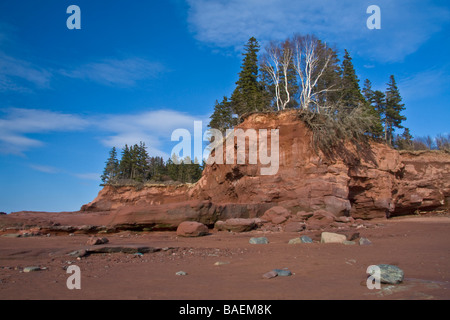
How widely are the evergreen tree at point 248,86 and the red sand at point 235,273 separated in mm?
22816

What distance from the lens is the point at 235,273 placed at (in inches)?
187

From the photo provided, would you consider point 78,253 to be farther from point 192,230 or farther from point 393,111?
point 393,111

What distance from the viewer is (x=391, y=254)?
19.3 feet

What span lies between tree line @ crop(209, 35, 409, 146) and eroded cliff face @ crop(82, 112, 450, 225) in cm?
142

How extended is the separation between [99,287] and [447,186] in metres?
23.5

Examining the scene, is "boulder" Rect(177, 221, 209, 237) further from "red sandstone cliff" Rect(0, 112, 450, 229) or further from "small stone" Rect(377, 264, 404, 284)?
"small stone" Rect(377, 264, 404, 284)

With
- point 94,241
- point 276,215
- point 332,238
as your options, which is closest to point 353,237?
point 332,238

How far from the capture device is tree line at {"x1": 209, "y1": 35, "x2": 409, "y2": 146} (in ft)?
55.0

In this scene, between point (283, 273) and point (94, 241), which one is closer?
point (283, 273)

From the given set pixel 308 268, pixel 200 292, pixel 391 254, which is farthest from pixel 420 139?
pixel 200 292

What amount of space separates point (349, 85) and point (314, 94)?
11202 mm

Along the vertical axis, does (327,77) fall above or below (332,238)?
above

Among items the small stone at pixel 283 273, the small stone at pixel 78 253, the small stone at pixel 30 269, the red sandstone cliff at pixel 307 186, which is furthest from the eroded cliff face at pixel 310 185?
the small stone at pixel 283 273

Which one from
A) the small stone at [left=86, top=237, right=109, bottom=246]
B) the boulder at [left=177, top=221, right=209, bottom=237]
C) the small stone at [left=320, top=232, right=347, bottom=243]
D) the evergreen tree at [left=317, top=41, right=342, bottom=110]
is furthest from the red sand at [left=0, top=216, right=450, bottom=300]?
the evergreen tree at [left=317, top=41, right=342, bottom=110]
